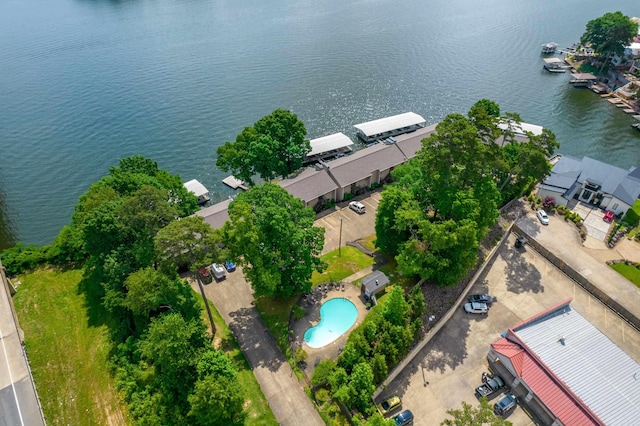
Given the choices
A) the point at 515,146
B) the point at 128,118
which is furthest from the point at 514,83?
the point at 128,118

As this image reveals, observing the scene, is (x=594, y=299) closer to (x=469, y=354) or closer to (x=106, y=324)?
(x=469, y=354)

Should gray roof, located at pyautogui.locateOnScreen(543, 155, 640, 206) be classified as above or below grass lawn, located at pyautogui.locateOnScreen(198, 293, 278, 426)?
above

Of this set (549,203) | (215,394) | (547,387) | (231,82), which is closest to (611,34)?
(549,203)

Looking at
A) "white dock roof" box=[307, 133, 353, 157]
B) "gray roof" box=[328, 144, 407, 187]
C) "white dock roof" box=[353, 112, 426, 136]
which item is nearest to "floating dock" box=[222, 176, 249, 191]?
"white dock roof" box=[307, 133, 353, 157]

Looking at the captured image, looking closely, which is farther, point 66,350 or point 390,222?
point 390,222

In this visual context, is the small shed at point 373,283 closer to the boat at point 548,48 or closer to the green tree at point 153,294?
the green tree at point 153,294

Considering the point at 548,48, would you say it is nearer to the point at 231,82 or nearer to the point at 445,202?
the point at 231,82

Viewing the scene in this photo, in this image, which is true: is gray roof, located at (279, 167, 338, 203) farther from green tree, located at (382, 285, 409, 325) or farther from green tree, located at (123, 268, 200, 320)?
green tree, located at (123, 268, 200, 320)
